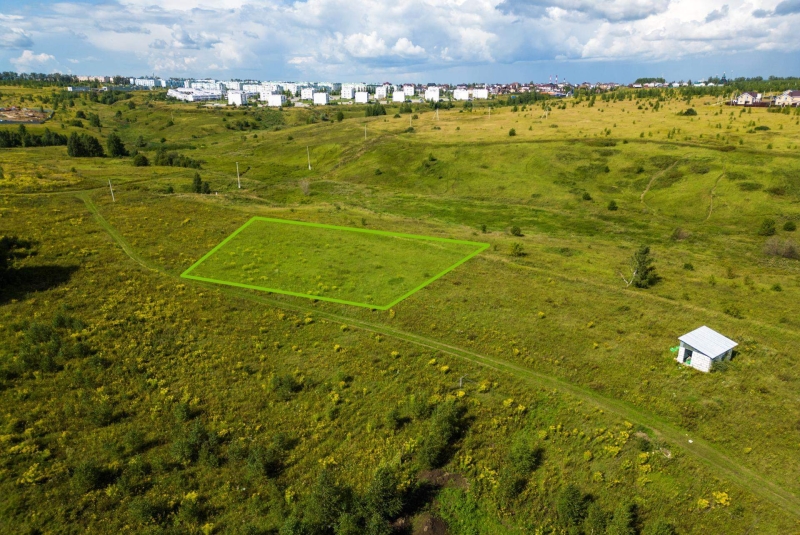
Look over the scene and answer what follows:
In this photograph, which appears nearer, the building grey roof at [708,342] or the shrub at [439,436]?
the shrub at [439,436]

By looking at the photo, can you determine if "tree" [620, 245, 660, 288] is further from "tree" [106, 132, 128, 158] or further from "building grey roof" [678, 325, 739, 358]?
"tree" [106, 132, 128, 158]

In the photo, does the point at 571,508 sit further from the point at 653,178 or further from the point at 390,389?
the point at 653,178

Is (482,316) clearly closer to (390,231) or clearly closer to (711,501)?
(711,501)

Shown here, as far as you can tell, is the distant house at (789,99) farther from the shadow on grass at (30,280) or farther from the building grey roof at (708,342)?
the shadow on grass at (30,280)

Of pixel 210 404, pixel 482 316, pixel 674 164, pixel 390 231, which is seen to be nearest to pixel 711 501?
pixel 482 316

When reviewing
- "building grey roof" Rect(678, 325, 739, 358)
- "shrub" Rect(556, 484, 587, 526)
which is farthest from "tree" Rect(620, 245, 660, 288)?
"shrub" Rect(556, 484, 587, 526)

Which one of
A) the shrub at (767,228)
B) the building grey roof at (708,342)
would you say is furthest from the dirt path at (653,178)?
the building grey roof at (708,342)
